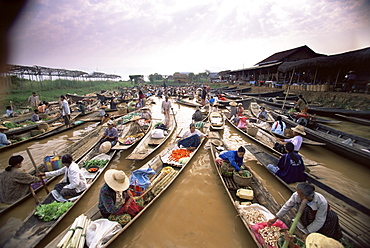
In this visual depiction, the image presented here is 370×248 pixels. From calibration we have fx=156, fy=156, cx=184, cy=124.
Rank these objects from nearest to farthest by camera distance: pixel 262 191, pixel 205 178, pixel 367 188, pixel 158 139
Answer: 1. pixel 262 191
2. pixel 367 188
3. pixel 205 178
4. pixel 158 139

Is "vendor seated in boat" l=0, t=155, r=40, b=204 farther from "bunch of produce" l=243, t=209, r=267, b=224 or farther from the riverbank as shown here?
the riverbank

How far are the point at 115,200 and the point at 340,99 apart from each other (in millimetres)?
18627

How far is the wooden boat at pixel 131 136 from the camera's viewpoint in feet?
22.4

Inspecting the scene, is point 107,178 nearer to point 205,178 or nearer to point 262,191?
point 205,178

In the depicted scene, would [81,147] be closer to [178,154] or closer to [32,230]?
[32,230]

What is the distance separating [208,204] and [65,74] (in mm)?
34662

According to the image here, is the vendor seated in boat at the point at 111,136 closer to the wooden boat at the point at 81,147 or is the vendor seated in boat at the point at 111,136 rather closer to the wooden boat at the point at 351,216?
the wooden boat at the point at 81,147

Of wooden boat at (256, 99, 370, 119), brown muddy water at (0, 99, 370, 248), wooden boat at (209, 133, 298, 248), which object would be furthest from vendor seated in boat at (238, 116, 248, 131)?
wooden boat at (256, 99, 370, 119)

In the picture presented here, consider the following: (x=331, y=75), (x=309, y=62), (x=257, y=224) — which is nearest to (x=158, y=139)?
(x=257, y=224)

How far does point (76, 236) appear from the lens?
2.77 m

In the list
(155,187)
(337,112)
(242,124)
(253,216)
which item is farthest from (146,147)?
(337,112)

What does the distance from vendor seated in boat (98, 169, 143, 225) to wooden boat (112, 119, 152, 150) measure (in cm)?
342

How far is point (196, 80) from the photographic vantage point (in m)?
59.5

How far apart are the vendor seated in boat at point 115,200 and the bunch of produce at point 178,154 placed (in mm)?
2799
